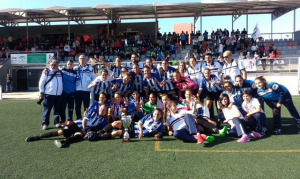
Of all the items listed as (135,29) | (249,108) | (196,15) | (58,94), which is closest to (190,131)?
(249,108)

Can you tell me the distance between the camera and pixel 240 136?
5031 millimetres

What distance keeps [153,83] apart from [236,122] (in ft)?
6.83

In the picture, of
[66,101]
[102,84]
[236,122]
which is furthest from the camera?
[66,101]

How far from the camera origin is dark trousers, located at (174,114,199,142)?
4.79 metres

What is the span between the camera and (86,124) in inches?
206

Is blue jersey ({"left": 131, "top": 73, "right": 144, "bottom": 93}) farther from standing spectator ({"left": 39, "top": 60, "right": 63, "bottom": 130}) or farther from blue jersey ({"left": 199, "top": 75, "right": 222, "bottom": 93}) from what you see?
standing spectator ({"left": 39, "top": 60, "right": 63, "bottom": 130})

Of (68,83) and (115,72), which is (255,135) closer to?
(115,72)

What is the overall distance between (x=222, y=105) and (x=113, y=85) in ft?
8.30

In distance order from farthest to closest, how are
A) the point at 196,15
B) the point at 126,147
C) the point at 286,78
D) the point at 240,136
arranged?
the point at 196,15
the point at 286,78
the point at 240,136
the point at 126,147

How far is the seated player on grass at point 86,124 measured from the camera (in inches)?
201

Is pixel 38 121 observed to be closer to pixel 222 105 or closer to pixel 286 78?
pixel 222 105

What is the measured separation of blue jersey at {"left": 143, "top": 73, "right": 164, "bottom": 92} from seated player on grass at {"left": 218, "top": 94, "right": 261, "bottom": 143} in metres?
1.53

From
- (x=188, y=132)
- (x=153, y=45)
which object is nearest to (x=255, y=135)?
(x=188, y=132)

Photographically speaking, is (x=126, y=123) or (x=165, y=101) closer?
(x=126, y=123)
